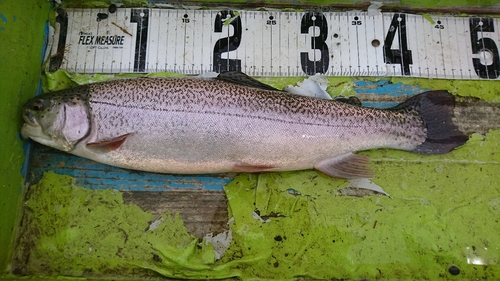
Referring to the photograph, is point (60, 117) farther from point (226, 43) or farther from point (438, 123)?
point (438, 123)

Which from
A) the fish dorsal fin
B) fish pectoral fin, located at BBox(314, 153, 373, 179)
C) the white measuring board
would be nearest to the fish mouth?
the white measuring board

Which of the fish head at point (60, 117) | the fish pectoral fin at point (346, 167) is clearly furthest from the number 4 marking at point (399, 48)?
the fish head at point (60, 117)

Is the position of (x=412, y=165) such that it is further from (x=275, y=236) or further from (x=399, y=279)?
(x=275, y=236)

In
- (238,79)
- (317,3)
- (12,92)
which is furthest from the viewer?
(317,3)

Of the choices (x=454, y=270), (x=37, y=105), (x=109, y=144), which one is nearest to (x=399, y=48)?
(x=454, y=270)

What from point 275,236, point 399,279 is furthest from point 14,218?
point 399,279

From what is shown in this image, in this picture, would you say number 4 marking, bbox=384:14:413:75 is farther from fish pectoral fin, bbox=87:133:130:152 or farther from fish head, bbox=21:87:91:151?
fish head, bbox=21:87:91:151
